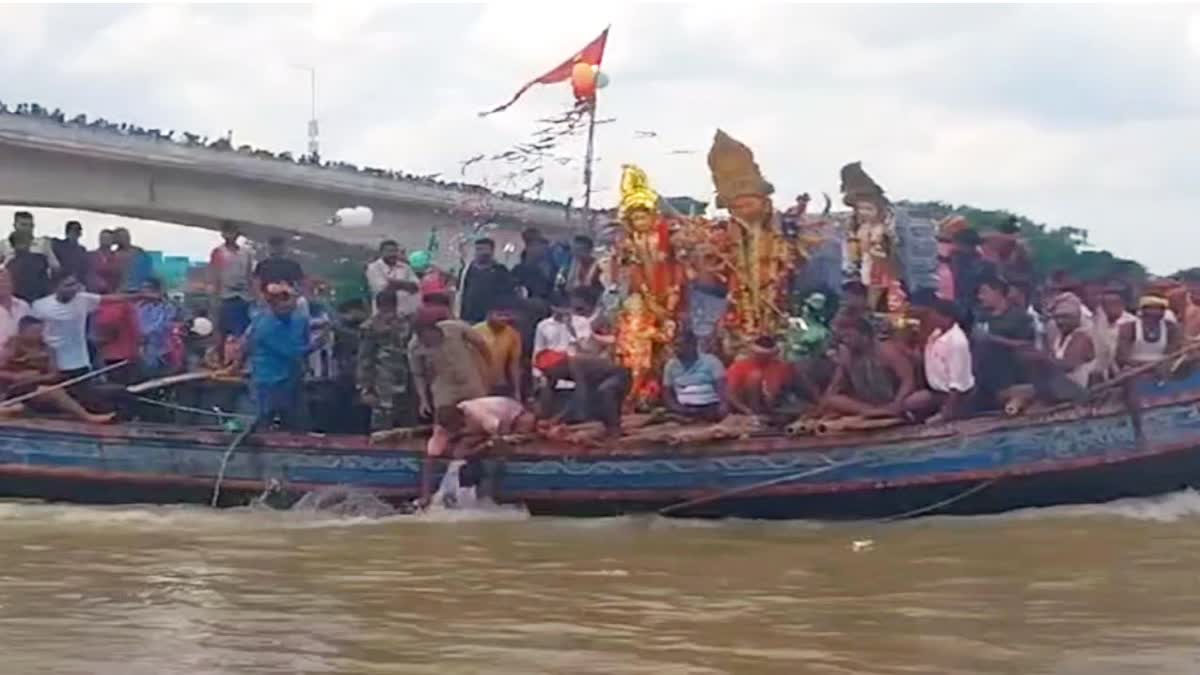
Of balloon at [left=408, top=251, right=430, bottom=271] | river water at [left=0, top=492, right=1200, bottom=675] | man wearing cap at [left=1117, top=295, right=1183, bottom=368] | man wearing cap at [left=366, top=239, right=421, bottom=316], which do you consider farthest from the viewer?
balloon at [left=408, top=251, right=430, bottom=271]

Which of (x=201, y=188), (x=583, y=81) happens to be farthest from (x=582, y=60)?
(x=201, y=188)

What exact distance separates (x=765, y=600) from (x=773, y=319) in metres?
4.48

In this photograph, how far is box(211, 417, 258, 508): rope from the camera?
1400cm

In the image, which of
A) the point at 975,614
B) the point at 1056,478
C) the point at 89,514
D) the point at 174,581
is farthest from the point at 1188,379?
the point at 89,514

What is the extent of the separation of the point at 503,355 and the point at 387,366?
857mm

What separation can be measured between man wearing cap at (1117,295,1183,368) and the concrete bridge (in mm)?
16453

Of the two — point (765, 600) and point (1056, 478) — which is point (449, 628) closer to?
point (765, 600)

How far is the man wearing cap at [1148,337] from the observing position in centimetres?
1327

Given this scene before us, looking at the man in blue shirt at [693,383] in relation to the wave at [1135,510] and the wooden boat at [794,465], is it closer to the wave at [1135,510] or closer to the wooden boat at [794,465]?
the wooden boat at [794,465]

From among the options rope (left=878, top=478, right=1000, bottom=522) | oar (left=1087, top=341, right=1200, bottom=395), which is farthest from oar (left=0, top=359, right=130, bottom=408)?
oar (left=1087, top=341, right=1200, bottom=395)

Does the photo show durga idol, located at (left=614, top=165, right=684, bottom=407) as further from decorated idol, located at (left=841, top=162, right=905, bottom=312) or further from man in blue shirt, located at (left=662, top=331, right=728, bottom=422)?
decorated idol, located at (left=841, top=162, right=905, bottom=312)

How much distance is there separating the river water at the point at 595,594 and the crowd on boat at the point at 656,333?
0.85m

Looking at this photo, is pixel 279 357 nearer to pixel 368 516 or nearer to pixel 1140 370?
pixel 368 516

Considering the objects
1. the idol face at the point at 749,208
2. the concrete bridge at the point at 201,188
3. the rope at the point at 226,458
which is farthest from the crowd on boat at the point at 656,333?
the concrete bridge at the point at 201,188
